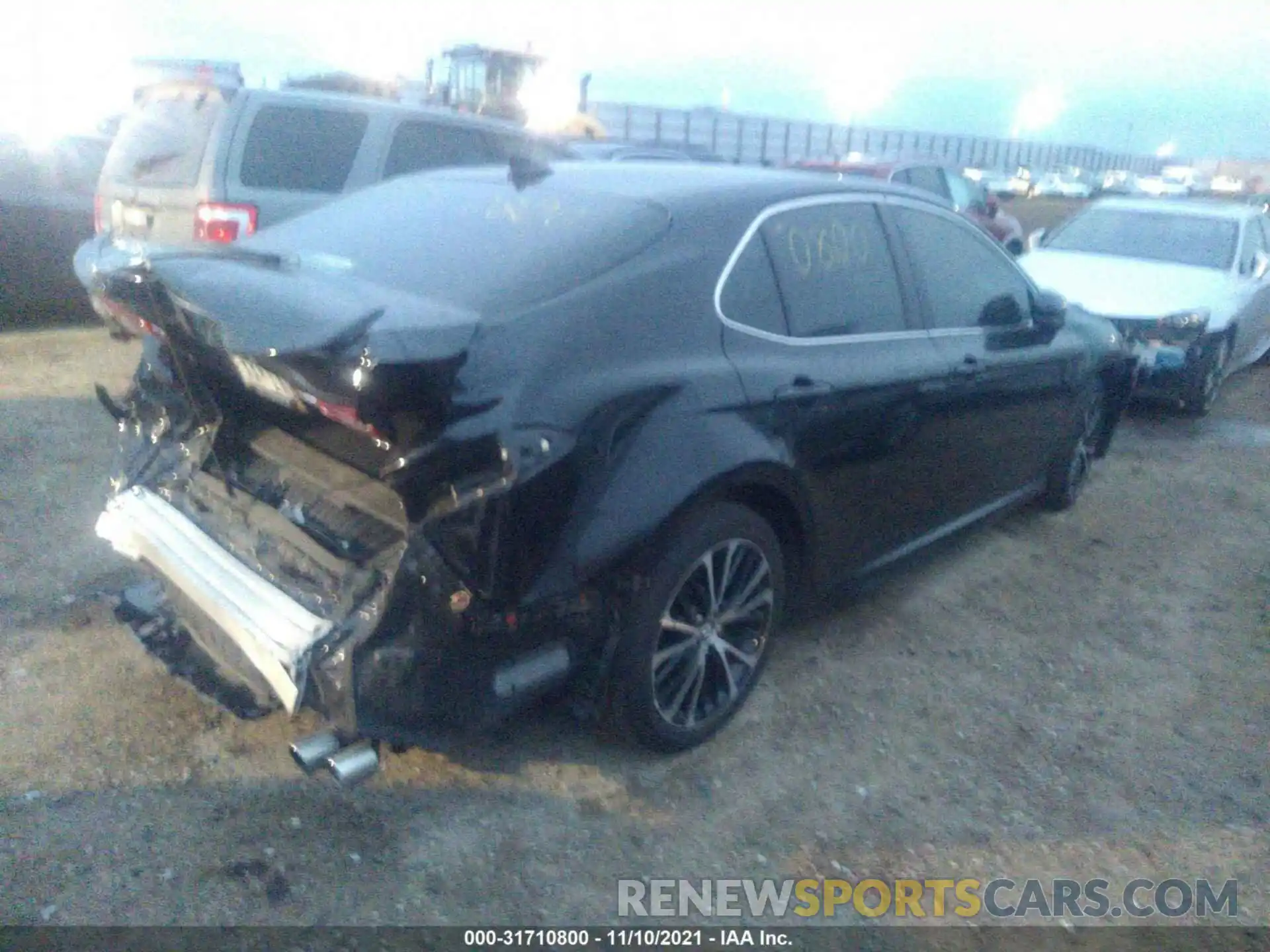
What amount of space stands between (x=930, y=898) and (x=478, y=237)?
236 centimetres

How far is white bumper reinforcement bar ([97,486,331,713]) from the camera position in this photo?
254 cm

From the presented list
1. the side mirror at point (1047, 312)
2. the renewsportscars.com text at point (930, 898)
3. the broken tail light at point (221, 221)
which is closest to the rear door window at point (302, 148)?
the broken tail light at point (221, 221)

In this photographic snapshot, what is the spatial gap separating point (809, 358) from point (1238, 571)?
3112mm

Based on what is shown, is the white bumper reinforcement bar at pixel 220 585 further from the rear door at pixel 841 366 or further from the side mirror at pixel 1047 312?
the side mirror at pixel 1047 312

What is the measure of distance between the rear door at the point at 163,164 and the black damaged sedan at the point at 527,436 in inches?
118

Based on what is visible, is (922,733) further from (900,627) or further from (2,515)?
(2,515)

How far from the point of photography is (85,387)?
6633 mm

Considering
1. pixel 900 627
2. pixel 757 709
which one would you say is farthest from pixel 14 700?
pixel 900 627

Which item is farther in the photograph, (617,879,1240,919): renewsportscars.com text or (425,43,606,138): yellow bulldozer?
(425,43,606,138): yellow bulldozer

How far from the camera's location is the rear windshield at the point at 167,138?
632cm

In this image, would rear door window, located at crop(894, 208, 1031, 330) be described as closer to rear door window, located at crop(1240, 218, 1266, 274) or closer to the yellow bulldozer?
rear door window, located at crop(1240, 218, 1266, 274)

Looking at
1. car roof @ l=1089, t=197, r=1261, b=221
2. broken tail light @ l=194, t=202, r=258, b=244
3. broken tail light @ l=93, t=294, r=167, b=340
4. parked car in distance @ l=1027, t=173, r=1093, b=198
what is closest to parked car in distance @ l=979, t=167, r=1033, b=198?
parked car in distance @ l=1027, t=173, r=1093, b=198

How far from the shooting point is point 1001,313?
438cm

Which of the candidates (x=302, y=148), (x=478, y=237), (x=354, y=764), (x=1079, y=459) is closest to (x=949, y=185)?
(x=1079, y=459)
